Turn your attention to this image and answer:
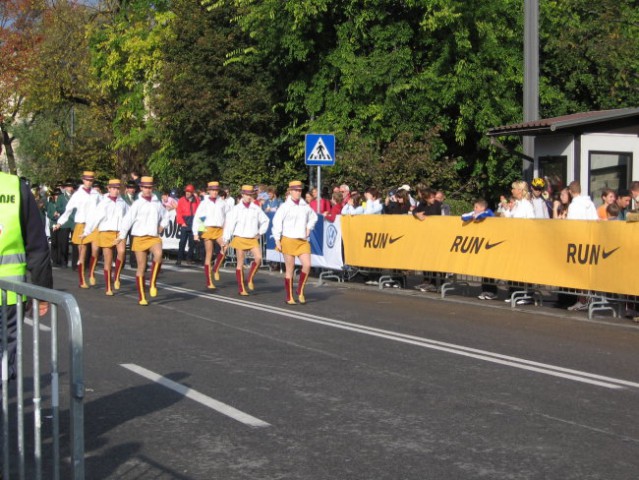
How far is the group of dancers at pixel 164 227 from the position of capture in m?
16.2

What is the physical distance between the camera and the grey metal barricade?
165 inches

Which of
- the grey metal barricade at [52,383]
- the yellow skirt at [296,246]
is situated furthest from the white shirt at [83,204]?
the grey metal barricade at [52,383]

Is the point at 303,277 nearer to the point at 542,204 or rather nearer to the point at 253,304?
the point at 253,304

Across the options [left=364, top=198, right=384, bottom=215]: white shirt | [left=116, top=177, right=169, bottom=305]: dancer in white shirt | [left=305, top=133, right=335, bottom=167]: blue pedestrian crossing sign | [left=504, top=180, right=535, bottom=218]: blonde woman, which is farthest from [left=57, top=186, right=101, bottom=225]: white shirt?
[left=504, top=180, right=535, bottom=218]: blonde woman

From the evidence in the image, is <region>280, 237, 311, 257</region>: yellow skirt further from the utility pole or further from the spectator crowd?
the utility pole

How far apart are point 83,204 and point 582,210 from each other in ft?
31.8

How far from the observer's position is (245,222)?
59.2ft

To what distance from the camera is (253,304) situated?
1560cm

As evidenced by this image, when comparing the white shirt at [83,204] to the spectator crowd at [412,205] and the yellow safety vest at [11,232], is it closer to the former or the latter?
the spectator crowd at [412,205]

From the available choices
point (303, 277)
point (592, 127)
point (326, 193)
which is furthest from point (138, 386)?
point (326, 193)

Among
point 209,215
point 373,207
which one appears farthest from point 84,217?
point 373,207

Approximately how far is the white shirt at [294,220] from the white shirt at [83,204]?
15.9 ft

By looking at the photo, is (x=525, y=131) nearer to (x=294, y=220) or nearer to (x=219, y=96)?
(x=294, y=220)

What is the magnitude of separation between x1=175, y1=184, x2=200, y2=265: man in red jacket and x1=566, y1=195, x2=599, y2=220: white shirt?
41.4 ft
